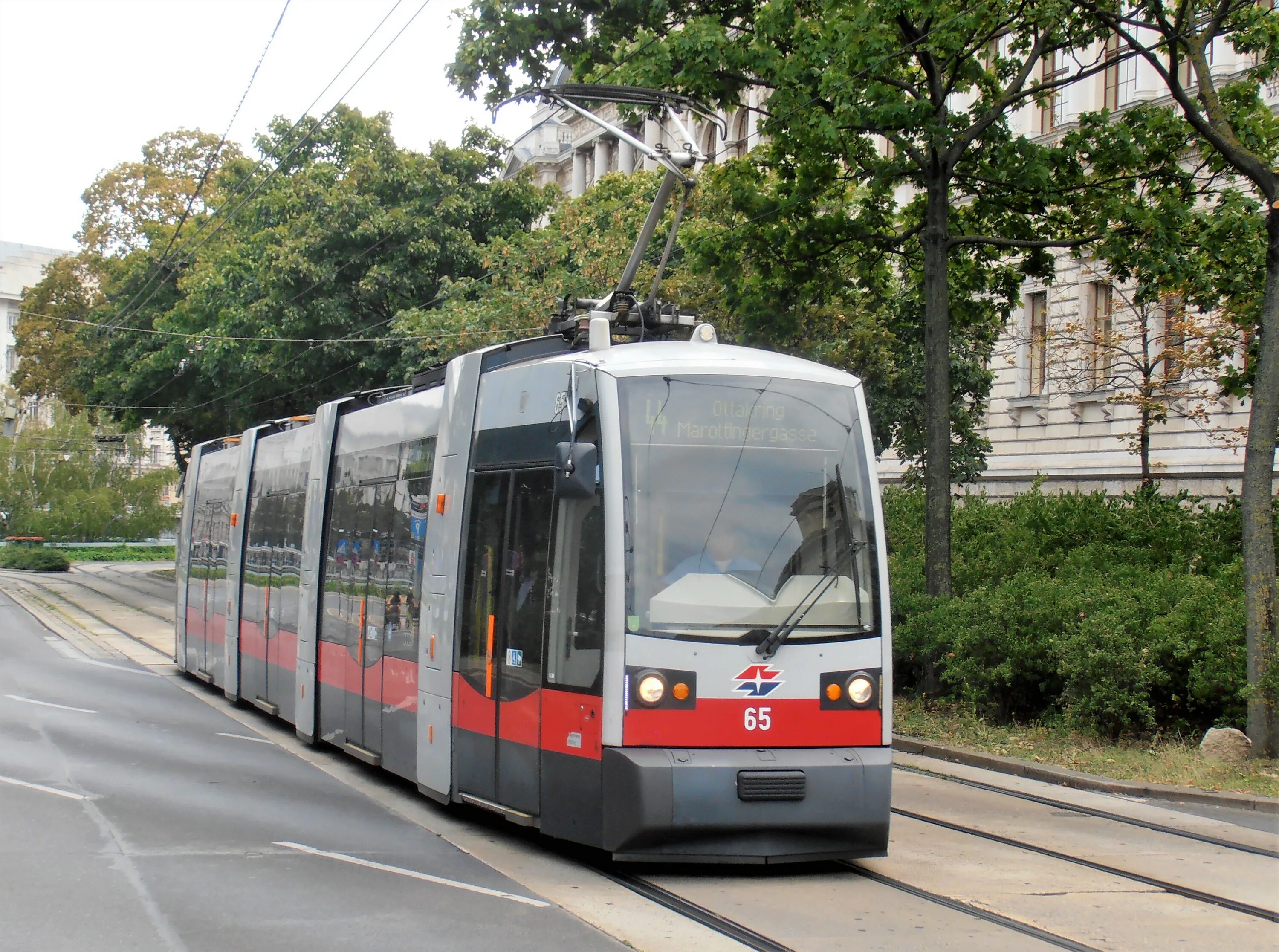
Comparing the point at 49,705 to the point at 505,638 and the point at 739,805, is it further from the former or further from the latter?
the point at 739,805

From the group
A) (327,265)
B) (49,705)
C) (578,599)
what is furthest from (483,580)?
(327,265)

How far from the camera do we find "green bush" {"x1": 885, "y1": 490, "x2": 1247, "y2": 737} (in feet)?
42.1

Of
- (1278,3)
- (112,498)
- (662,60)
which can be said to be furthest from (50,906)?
(112,498)

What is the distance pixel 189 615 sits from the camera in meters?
20.7

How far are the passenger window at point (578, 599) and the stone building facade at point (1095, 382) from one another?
12.4 metres

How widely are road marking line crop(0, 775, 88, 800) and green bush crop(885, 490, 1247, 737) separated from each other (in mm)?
8362

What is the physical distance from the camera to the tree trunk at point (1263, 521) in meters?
11.9

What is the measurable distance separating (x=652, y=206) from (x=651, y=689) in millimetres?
7580

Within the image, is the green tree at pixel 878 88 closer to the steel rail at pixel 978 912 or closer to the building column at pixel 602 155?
the steel rail at pixel 978 912

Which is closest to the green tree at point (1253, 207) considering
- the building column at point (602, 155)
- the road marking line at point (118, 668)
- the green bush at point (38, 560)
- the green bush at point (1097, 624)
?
the green bush at point (1097, 624)

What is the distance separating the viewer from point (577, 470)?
310 inches

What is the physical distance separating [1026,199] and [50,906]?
13.6m

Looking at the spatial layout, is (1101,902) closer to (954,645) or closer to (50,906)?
(50,906)

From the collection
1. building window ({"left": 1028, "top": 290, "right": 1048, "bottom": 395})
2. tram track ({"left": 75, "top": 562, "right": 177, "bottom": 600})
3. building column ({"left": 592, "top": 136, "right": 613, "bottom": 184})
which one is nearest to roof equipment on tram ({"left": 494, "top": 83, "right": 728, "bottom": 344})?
building window ({"left": 1028, "top": 290, "right": 1048, "bottom": 395})
